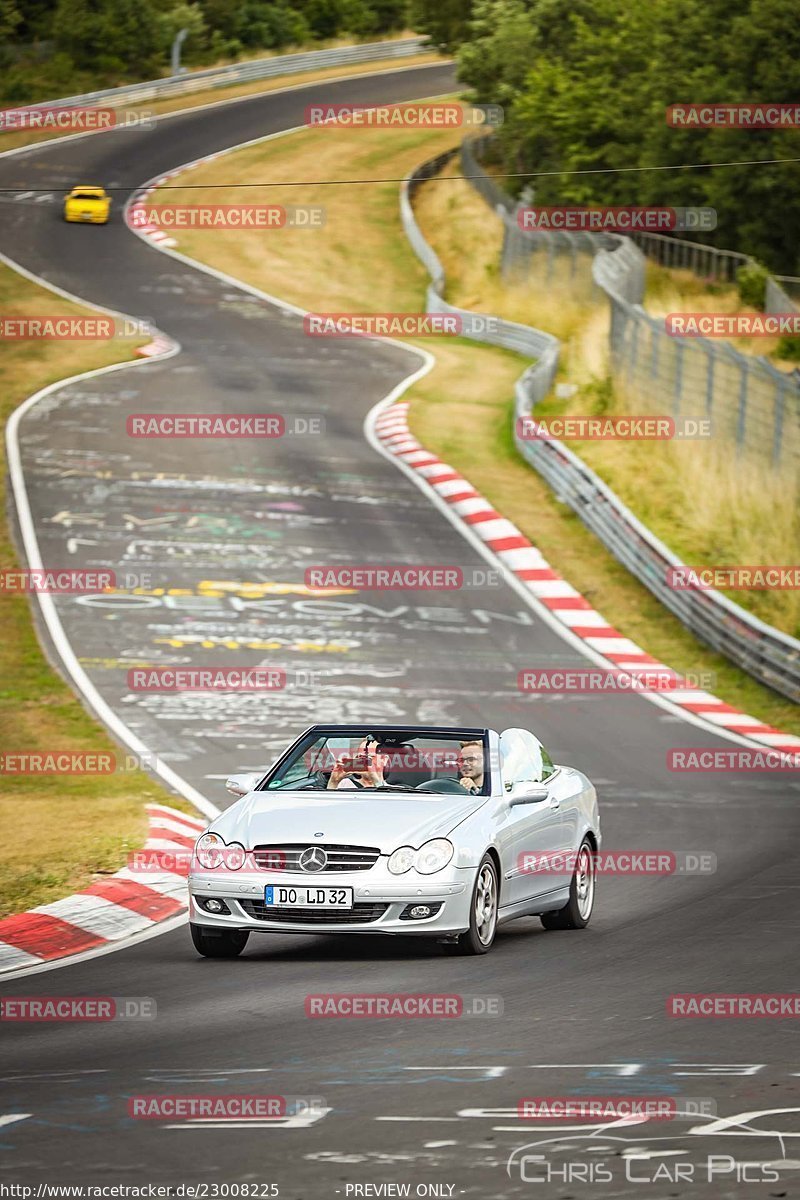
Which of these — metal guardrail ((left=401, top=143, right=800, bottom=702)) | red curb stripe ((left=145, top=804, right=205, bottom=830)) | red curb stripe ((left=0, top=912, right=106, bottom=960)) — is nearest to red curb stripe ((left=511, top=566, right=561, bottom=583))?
metal guardrail ((left=401, top=143, right=800, bottom=702))

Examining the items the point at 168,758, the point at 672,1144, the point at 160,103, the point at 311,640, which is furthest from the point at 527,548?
the point at 160,103

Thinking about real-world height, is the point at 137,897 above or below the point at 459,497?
above

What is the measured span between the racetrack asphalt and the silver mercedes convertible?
27 centimetres

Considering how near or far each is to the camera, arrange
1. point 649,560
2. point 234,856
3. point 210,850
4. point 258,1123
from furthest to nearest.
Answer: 1. point 649,560
2. point 210,850
3. point 234,856
4. point 258,1123

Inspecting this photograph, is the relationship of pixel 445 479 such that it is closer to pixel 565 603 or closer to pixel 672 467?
pixel 672 467

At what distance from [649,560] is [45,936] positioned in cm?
1755

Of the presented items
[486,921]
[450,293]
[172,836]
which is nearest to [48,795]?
[172,836]

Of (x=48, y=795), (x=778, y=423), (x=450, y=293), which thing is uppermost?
(x=778, y=423)

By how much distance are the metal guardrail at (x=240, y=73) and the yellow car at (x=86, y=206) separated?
16479mm

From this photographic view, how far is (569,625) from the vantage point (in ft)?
86.7

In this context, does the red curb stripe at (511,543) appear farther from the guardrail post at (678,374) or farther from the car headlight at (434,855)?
→ the car headlight at (434,855)

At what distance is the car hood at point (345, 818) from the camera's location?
35.8ft

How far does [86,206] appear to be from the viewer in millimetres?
59500

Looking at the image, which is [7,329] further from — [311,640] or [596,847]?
[596,847]
